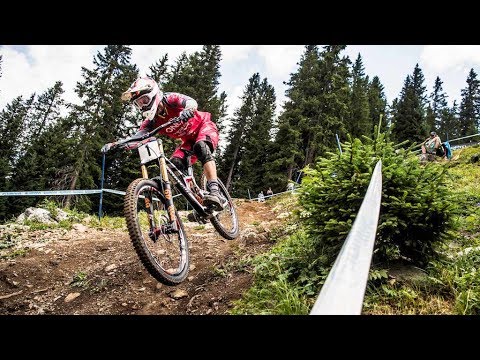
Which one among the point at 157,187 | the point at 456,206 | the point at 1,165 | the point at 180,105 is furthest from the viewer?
the point at 1,165

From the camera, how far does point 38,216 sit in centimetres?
834

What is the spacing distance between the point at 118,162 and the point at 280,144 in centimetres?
1637

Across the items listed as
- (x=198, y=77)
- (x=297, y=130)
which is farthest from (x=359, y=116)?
(x=198, y=77)

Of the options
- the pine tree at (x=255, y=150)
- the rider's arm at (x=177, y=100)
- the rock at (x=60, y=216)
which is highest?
the pine tree at (x=255, y=150)

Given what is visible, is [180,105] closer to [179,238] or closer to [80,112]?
[179,238]

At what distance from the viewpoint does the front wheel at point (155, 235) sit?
3311 mm

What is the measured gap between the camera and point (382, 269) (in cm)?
318

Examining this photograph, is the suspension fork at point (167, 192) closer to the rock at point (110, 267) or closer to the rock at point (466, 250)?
the rock at point (110, 267)

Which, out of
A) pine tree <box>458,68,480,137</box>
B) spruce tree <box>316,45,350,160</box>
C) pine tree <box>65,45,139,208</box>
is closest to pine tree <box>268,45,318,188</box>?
spruce tree <box>316,45,350,160</box>

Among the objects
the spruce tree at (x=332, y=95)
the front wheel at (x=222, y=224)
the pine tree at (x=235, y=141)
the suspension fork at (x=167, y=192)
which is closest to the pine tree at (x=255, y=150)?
the pine tree at (x=235, y=141)
